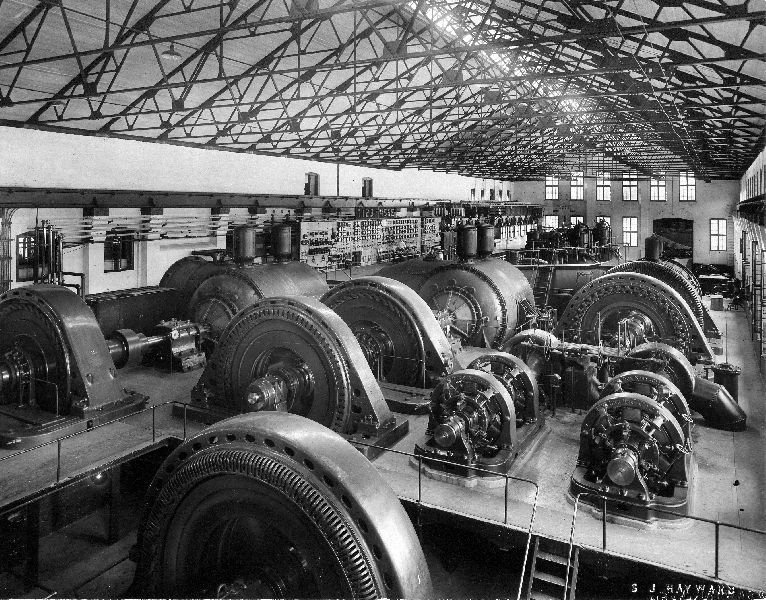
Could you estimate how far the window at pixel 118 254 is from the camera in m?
17.3

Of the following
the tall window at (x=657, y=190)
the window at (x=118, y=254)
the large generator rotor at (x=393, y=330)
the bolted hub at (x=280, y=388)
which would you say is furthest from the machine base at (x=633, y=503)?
the tall window at (x=657, y=190)

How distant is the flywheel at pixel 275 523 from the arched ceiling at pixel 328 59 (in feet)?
25.2

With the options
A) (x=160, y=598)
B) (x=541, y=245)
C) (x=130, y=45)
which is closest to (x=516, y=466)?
(x=160, y=598)

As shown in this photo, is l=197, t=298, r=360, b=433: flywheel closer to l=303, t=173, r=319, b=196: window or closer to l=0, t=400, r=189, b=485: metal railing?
l=0, t=400, r=189, b=485: metal railing

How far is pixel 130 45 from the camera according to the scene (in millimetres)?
10734

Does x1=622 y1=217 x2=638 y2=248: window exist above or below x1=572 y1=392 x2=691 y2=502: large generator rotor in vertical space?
above

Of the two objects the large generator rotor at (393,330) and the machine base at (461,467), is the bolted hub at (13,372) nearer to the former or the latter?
the large generator rotor at (393,330)

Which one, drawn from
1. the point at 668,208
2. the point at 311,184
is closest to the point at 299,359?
the point at 311,184

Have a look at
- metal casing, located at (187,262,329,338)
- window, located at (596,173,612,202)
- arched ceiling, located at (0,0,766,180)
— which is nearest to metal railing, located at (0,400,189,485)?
metal casing, located at (187,262,329,338)

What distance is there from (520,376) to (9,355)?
7.30 metres

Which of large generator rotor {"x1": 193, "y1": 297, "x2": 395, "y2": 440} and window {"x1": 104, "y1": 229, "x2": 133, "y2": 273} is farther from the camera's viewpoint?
window {"x1": 104, "y1": 229, "x2": 133, "y2": 273}

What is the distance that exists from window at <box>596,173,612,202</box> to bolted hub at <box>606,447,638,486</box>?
3887 cm

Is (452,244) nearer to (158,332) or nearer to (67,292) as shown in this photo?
(158,332)

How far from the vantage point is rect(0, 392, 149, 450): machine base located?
8117 mm
